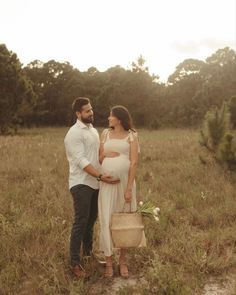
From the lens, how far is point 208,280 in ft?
15.3

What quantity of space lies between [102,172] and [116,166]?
0.58 ft

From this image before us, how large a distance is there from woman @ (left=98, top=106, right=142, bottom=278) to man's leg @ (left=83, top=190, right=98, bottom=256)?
173 millimetres

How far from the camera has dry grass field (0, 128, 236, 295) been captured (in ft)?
14.8

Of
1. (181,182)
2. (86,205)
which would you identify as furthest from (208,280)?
(181,182)

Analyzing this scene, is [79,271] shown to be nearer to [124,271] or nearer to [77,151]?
[124,271]

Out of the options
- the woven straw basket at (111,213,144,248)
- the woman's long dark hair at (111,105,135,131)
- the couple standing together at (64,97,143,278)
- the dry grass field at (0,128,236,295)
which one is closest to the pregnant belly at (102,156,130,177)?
the couple standing together at (64,97,143,278)

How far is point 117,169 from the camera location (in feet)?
15.3

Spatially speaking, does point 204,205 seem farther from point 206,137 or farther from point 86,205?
point 206,137

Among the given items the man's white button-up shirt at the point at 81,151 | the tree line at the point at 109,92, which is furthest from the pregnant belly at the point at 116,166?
the tree line at the point at 109,92

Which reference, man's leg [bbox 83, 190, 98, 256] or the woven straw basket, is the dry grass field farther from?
the woven straw basket

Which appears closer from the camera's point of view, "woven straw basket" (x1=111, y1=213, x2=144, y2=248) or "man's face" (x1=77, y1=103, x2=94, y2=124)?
"woven straw basket" (x1=111, y1=213, x2=144, y2=248)

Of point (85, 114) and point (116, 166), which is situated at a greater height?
point (85, 114)

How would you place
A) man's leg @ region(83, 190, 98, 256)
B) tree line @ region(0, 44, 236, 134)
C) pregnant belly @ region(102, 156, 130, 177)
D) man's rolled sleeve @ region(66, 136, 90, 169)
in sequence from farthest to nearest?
tree line @ region(0, 44, 236, 134)
man's leg @ region(83, 190, 98, 256)
pregnant belly @ region(102, 156, 130, 177)
man's rolled sleeve @ region(66, 136, 90, 169)

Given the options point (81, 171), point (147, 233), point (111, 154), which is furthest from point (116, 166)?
point (147, 233)
